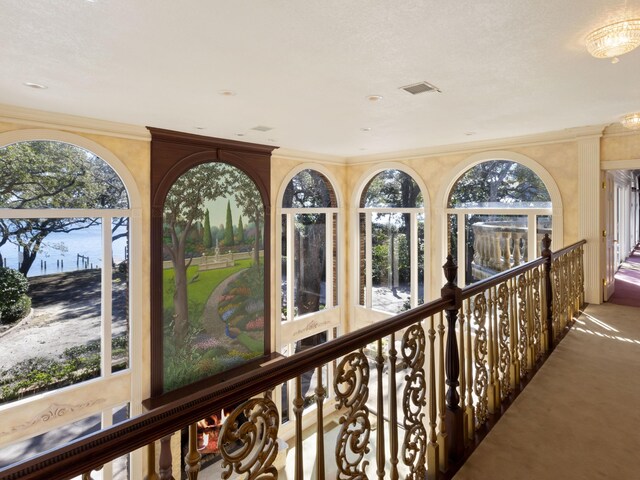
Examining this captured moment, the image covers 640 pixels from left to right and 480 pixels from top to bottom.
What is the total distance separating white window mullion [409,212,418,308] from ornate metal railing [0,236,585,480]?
3548mm

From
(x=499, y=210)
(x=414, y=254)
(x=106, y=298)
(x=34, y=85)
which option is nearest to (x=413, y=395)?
(x=34, y=85)

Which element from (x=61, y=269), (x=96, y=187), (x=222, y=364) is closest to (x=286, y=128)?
(x=96, y=187)

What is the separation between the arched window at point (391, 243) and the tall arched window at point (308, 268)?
68 cm

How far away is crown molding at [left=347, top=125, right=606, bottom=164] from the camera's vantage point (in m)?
5.13

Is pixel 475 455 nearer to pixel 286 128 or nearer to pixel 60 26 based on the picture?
pixel 60 26

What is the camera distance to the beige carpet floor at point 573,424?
197 centimetres

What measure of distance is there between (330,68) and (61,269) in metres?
4.12

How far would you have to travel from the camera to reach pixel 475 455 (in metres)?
2.09

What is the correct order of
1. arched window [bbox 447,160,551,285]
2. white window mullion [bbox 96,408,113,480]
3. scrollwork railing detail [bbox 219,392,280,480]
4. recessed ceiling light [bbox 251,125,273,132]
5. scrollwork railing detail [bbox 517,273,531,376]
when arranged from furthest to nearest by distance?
arched window [bbox 447,160,551,285] < recessed ceiling light [bbox 251,125,273,132] < white window mullion [bbox 96,408,113,480] < scrollwork railing detail [bbox 517,273,531,376] < scrollwork railing detail [bbox 219,392,280,480]

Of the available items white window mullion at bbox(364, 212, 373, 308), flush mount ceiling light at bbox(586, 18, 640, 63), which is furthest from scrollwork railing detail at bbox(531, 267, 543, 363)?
white window mullion at bbox(364, 212, 373, 308)

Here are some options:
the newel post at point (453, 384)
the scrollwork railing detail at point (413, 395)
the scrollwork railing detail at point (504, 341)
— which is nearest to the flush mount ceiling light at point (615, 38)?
the scrollwork railing detail at point (504, 341)

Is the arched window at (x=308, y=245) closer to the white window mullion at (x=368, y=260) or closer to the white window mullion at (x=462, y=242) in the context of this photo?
the white window mullion at (x=368, y=260)

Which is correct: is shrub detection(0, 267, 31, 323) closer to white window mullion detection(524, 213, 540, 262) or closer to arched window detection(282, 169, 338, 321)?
arched window detection(282, 169, 338, 321)

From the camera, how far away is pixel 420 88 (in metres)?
3.39
